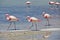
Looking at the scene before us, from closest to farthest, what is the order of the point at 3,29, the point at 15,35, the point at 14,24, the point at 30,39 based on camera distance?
the point at 30,39, the point at 15,35, the point at 3,29, the point at 14,24

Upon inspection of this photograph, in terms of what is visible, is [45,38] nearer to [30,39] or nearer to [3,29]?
[30,39]

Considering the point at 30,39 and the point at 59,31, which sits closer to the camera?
the point at 30,39

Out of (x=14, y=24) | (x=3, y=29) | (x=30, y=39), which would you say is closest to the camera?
(x=30, y=39)

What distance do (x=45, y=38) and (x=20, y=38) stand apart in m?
0.56

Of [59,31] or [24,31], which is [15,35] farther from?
[59,31]

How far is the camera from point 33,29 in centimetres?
705

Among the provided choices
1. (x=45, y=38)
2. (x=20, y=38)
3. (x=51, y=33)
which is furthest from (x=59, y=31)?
(x=20, y=38)

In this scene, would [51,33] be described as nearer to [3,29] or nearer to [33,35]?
[33,35]

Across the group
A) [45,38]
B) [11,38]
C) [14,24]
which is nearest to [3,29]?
[14,24]

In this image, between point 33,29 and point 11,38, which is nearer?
point 11,38

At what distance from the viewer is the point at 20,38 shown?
600cm

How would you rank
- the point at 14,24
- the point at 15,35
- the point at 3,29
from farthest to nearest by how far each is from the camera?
the point at 14,24
the point at 3,29
the point at 15,35

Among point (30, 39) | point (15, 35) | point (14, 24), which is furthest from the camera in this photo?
point (14, 24)

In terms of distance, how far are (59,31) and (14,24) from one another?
4.87ft
